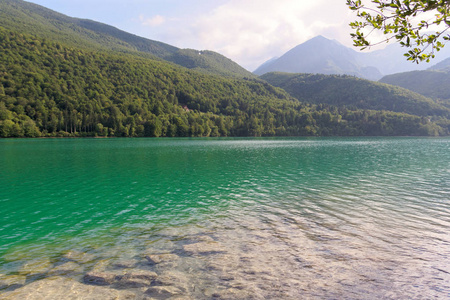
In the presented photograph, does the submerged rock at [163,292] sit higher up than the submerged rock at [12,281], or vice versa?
the submerged rock at [163,292]

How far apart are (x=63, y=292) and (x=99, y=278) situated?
44.5 inches

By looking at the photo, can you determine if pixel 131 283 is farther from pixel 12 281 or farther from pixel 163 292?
pixel 12 281

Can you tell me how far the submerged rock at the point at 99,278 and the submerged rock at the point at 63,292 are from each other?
275 mm

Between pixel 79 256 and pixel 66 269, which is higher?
pixel 66 269

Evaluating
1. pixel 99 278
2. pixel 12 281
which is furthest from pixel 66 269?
pixel 99 278

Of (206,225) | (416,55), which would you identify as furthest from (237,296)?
(416,55)

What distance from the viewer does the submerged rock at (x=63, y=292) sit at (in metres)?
7.84

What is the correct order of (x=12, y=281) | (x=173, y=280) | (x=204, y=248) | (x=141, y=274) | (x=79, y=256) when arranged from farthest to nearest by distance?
(x=204, y=248), (x=79, y=256), (x=141, y=274), (x=12, y=281), (x=173, y=280)

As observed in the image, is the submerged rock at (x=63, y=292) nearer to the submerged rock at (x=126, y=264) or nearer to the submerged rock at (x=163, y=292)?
the submerged rock at (x=163, y=292)

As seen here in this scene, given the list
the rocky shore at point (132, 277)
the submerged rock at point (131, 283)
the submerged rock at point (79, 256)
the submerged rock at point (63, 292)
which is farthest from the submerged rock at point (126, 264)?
the submerged rock at point (63, 292)

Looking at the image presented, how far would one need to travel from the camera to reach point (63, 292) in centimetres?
813

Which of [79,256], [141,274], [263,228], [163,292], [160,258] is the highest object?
[163,292]

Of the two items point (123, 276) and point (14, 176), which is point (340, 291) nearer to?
point (123, 276)

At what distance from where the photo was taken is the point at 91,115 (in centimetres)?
15500
